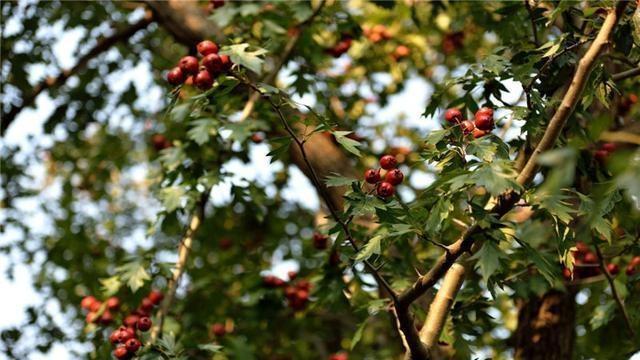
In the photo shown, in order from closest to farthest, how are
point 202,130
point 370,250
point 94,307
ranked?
point 370,250 < point 202,130 < point 94,307

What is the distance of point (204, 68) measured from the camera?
3.20 metres

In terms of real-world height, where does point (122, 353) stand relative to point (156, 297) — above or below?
above

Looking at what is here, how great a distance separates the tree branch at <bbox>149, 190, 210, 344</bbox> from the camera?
161 inches

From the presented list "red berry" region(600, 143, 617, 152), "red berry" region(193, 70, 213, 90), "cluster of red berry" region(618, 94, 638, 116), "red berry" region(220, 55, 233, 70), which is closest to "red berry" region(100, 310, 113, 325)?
"red berry" region(193, 70, 213, 90)

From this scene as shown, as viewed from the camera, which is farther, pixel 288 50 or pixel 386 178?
pixel 288 50

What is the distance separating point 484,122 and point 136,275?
2.22 m

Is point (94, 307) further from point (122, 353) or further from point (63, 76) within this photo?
point (63, 76)

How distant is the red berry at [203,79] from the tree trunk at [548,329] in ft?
8.47

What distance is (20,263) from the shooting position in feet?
21.5

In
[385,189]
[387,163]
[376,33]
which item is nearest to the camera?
[385,189]

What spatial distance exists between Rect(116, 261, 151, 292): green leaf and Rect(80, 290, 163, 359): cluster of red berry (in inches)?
6.5

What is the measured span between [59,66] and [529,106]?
4.35 m

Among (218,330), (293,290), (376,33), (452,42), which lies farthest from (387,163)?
(452,42)

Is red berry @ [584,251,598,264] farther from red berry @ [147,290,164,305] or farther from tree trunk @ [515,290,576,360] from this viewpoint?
red berry @ [147,290,164,305]
